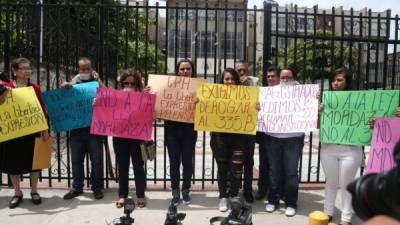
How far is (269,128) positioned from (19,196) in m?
3.20

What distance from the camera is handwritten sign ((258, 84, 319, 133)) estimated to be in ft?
17.2

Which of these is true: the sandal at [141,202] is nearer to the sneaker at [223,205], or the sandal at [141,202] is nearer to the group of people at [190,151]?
the group of people at [190,151]

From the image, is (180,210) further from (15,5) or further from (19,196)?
(15,5)

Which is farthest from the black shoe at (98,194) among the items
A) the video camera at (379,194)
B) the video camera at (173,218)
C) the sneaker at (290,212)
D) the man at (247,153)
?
the video camera at (379,194)

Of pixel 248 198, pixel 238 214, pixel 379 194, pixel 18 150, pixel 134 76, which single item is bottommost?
pixel 248 198

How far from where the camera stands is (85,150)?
5871mm

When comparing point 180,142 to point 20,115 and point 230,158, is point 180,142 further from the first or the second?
point 20,115

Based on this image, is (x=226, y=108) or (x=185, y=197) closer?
(x=226, y=108)

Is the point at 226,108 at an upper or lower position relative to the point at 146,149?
upper

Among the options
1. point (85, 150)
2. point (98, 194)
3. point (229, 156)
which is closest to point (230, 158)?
point (229, 156)

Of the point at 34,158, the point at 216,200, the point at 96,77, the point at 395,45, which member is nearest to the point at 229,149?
the point at 216,200

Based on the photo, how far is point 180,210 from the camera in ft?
17.9

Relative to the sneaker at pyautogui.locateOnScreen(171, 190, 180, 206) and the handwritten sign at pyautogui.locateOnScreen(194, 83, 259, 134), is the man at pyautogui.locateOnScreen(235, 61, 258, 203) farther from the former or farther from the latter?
the sneaker at pyautogui.locateOnScreen(171, 190, 180, 206)

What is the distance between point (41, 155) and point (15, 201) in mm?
633
